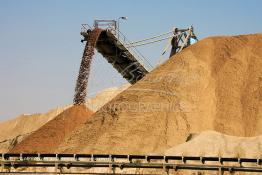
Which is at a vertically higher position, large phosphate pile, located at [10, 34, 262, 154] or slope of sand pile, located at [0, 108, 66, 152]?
slope of sand pile, located at [0, 108, 66, 152]

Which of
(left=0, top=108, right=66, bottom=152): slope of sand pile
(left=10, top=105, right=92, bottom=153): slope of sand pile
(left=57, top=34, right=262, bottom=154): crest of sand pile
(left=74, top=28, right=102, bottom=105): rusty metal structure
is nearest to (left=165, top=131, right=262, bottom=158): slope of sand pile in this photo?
(left=57, top=34, right=262, bottom=154): crest of sand pile

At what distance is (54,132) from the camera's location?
167 ft

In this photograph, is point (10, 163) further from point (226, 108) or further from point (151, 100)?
point (226, 108)

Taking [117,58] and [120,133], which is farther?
[117,58]

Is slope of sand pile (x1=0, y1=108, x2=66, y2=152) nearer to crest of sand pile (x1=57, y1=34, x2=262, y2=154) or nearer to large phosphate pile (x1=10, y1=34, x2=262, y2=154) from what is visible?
large phosphate pile (x1=10, y1=34, x2=262, y2=154)

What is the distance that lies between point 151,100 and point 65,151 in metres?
7.70

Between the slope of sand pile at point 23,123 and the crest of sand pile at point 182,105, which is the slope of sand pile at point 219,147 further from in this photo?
the slope of sand pile at point 23,123

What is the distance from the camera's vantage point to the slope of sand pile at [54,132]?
49722 mm

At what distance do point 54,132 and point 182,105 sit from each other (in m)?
11.4

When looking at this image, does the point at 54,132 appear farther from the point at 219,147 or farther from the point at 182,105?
the point at 219,147

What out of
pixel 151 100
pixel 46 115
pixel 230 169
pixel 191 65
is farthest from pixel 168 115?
pixel 46 115

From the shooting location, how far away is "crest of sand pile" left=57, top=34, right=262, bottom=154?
149ft

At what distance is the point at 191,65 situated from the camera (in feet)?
163

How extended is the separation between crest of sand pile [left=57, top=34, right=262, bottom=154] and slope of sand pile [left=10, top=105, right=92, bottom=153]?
97.9 inches
